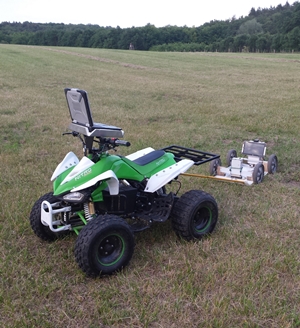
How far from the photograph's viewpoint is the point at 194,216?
397 centimetres

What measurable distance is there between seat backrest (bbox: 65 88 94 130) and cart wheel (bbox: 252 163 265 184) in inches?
119

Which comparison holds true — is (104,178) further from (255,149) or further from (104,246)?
(255,149)

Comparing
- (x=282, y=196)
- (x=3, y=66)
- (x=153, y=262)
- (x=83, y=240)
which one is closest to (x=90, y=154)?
(x=83, y=240)

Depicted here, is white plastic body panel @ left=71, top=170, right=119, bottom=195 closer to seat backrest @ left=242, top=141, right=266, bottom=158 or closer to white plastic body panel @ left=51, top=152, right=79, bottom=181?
white plastic body panel @ left=51, top=152, right=79, bottom=181

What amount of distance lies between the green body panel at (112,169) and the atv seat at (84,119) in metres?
0.28

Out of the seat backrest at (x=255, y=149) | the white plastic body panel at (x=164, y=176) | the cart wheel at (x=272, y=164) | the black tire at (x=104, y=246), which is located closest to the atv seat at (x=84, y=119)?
the white plastic body panel at (x=164, y=176)

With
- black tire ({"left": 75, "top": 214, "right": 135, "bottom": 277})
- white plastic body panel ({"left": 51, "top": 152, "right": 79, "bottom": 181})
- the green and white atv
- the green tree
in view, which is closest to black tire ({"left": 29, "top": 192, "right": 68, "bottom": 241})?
the green and white atv

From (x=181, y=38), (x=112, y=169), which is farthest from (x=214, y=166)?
(x=181, y=38)

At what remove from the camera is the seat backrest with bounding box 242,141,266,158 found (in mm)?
6238

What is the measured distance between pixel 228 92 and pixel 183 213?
40.1 ft

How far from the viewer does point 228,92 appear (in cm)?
1528

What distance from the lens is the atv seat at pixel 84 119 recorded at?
3.37m

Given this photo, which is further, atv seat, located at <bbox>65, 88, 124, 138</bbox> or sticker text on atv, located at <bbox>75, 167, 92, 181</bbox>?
sticker text on atv, located at <bbox>75, 167, 92, 181</bbox>

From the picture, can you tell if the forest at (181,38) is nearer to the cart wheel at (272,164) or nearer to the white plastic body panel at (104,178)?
the cart wheel at (272,164)
